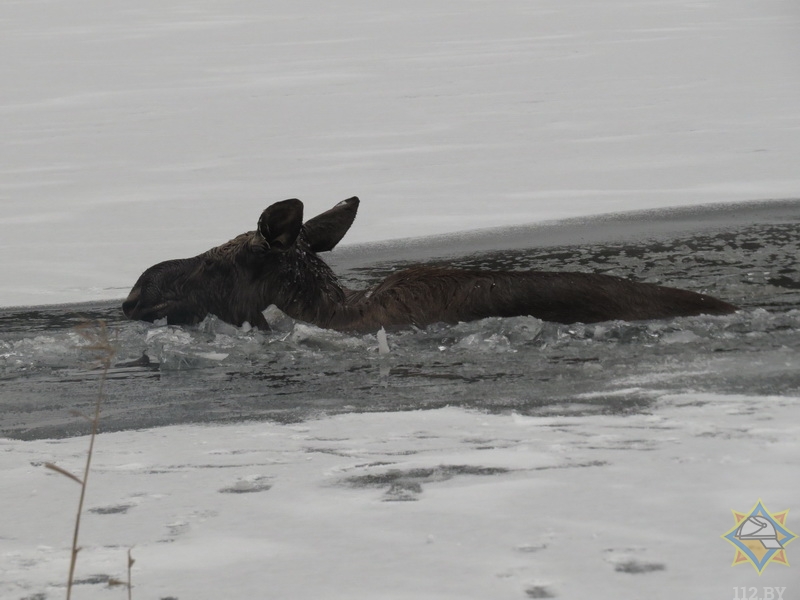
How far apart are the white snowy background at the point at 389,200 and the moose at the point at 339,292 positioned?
1409 mm

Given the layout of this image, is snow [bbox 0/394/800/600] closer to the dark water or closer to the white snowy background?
the white snowy background

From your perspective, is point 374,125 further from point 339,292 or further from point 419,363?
point 419,363

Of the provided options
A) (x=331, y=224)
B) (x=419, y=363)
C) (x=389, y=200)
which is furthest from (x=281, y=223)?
(x=389, y=200)

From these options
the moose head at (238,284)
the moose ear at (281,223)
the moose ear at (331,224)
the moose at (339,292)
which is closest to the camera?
the moose at (339,292)

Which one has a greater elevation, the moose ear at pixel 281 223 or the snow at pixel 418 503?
the moose ear at pixel 281 223

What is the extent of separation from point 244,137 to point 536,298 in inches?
358

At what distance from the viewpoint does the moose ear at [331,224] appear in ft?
23.1

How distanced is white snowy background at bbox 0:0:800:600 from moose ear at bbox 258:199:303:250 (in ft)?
5.95

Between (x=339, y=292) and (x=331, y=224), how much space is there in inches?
20.3

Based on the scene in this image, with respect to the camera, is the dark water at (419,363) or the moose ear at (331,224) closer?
the dark water at (419,363)

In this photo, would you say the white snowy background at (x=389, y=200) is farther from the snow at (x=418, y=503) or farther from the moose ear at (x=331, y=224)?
the moose ear at (x=331, y=224)

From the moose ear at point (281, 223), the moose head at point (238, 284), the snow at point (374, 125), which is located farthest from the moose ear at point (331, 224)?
the snow at point (374, 125)

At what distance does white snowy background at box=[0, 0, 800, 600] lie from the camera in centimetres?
334

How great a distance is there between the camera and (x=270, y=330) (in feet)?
21.8
